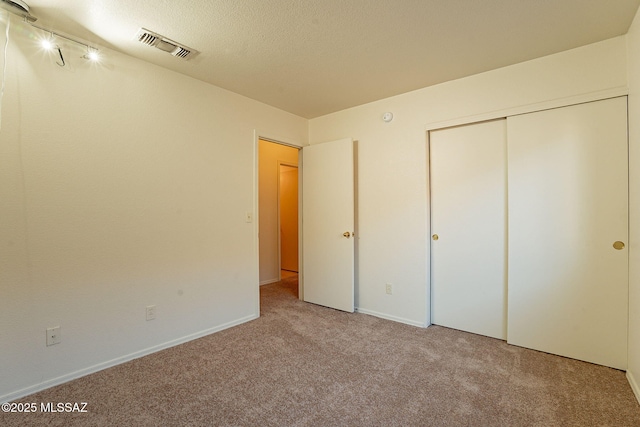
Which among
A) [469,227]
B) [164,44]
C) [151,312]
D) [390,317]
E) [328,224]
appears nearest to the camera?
[164,44]

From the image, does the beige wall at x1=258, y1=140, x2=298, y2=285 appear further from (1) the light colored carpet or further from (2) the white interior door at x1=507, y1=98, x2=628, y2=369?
(2) the white interior door at x1=507, y1=98, x2=628, y2=369

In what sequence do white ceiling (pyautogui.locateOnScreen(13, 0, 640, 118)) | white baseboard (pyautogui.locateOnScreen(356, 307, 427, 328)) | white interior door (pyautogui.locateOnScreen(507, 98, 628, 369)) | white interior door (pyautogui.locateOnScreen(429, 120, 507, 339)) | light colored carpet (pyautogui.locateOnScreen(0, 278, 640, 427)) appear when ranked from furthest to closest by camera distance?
white baseboard (pyautogui.locateOnScreen(356, 307, 427, 328)) < white interior door (pyautogui.locateOnScreen(429, 120, 507, 339)) < white interior door (pyautogui.locateOnScreen(507, 98, 628, 369)) < white ceiling (pyautogui.locateOnScreen(13, 0, 640, 118)) < light colored carpet (pyautogui.locateOnScreen(0, 278, 640, 427))

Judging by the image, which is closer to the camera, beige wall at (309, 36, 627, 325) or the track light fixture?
the track light fixture

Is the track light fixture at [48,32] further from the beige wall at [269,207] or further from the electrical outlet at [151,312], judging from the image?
the beige wall at [269,207]

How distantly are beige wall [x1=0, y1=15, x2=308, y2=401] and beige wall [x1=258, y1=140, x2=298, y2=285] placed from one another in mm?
1678

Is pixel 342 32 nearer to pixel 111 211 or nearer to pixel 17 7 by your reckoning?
pixel 17 7

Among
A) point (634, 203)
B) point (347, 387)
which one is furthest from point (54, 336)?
point (634, 203)

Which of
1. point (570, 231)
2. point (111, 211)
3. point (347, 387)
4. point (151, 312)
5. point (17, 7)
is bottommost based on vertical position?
point (347, 387)

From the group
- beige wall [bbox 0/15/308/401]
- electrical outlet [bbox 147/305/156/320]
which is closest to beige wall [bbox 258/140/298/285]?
beige wall [bbox 0/15/308/401]

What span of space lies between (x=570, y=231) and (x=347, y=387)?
2.11 metres

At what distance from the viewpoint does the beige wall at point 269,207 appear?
4906mm

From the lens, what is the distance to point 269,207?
5.05 m

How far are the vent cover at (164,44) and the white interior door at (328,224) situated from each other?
1.81 metres

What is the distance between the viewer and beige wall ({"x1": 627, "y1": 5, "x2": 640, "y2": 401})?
1919mm
